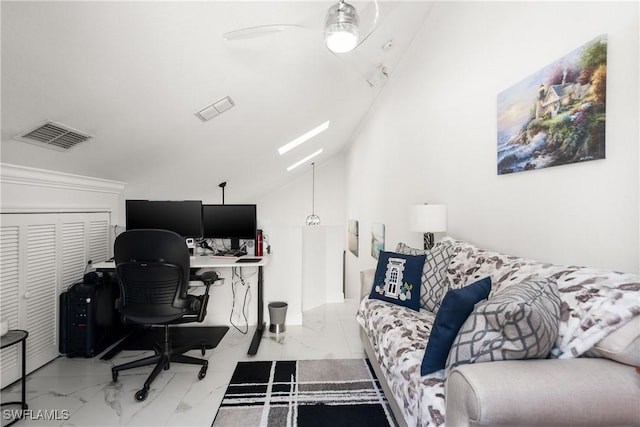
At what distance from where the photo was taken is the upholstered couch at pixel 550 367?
840 mm

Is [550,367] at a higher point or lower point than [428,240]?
lower

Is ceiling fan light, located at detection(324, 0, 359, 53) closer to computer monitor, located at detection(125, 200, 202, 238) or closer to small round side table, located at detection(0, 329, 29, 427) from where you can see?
computer monitor, located at detection(125, 200, 202, 238)

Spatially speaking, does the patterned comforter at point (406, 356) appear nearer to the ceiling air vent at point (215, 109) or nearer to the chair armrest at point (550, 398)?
the chair armrest at point (550, 398)

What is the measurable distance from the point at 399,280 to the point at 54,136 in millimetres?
2516

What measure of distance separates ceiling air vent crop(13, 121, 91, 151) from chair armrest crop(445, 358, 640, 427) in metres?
2.48

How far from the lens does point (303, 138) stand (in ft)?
14.3

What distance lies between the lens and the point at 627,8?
1.17 m

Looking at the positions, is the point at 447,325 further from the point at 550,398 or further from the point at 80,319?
the point at 80,319

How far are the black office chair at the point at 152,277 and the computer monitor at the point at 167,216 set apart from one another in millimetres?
955

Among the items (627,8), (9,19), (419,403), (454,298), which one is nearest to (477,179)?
(627,8)

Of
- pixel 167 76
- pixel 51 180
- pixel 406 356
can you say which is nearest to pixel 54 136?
pixel 51 180

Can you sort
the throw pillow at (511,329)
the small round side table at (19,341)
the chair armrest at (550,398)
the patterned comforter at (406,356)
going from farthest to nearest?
1. the small round side table at (19,341)
2. the patterned comforter at (406,356)
3. the throw pillow at (511,329)
4. the chair armrest at (550,398)

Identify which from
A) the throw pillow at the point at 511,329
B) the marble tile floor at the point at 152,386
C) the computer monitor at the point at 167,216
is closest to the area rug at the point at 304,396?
the marble tile floor at the point at 152,386

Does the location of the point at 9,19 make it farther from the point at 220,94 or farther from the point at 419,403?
the point at 419,403
